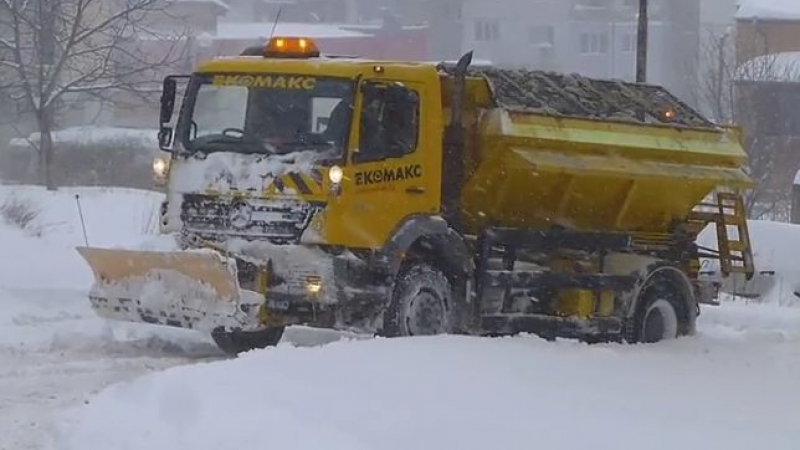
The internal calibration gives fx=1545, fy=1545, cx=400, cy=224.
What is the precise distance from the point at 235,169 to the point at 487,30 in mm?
48227

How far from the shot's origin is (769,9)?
55625mm

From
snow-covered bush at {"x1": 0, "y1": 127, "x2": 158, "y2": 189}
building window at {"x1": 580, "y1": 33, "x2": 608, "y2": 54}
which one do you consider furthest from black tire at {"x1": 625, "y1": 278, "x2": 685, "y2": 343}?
building window at {"x1": 580, "y1": 33, "x2": 608, "y2": 54}

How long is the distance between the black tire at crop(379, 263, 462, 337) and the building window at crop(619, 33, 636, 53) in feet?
161

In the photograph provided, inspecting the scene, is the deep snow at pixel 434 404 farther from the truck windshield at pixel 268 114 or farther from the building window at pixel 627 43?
the building window at pixel 627 43

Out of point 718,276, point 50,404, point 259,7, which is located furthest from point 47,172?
point 259,7

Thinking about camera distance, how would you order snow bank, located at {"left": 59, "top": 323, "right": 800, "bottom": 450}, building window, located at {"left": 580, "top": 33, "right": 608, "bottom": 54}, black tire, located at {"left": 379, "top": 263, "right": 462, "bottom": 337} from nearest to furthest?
1. snow bank, located at {"left": 59, "top": 323, "right": 800, "bottom": 450}
2. black tire, located at {"left": 379, "top": 263, "right": 462, "bottom": 337}
3. building window, located at {"left": 580, "top": 33, "right": 608, "bottom": 54}

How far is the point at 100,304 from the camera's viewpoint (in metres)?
12.7

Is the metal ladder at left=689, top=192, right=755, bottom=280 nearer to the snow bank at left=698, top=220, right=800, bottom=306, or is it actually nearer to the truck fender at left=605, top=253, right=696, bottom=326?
the truck fender at left=605, top=253, right=696, bottom=326

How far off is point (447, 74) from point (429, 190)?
1.03m

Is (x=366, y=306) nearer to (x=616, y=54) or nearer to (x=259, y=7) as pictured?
(x=616, y=54)

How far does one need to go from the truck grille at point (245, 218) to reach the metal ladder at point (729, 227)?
507 cm

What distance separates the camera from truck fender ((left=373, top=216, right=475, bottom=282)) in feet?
40.7

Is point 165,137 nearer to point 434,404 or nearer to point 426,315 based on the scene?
point 426,315

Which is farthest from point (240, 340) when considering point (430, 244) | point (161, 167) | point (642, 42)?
point (642, 42)
